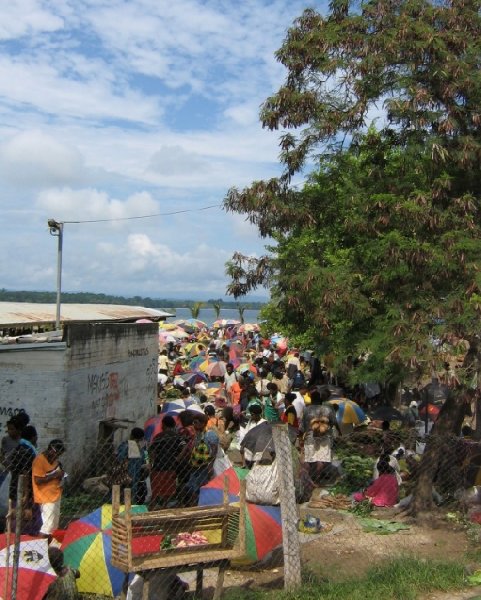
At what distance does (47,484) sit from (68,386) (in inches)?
122

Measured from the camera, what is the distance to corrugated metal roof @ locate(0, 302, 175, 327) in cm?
1478

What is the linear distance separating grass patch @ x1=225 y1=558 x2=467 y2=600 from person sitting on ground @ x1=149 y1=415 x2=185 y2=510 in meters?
2.69

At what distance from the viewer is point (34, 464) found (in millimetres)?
7398

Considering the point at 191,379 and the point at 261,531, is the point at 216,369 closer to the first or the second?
the point at 191,379

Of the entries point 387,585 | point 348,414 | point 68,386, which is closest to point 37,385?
point 68,386

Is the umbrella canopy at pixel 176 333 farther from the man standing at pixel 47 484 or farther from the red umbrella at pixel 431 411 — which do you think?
the man standing at pixel 47 484

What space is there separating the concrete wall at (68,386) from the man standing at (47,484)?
110 inches

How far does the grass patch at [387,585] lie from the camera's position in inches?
240

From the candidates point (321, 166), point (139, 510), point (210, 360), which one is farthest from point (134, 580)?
point (210, 360)

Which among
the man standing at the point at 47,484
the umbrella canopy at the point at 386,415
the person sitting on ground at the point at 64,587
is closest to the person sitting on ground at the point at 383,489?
the man standing at the point at 47,484

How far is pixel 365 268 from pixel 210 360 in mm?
17085

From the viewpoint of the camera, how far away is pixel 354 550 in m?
8.09

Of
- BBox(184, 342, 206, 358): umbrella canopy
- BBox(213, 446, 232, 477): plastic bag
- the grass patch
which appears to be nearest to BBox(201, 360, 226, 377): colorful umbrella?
BBox(184, 342, 206, 358): umbrella canopy

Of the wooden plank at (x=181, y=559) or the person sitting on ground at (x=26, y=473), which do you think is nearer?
the wooden plank at (x=181, y=559)
